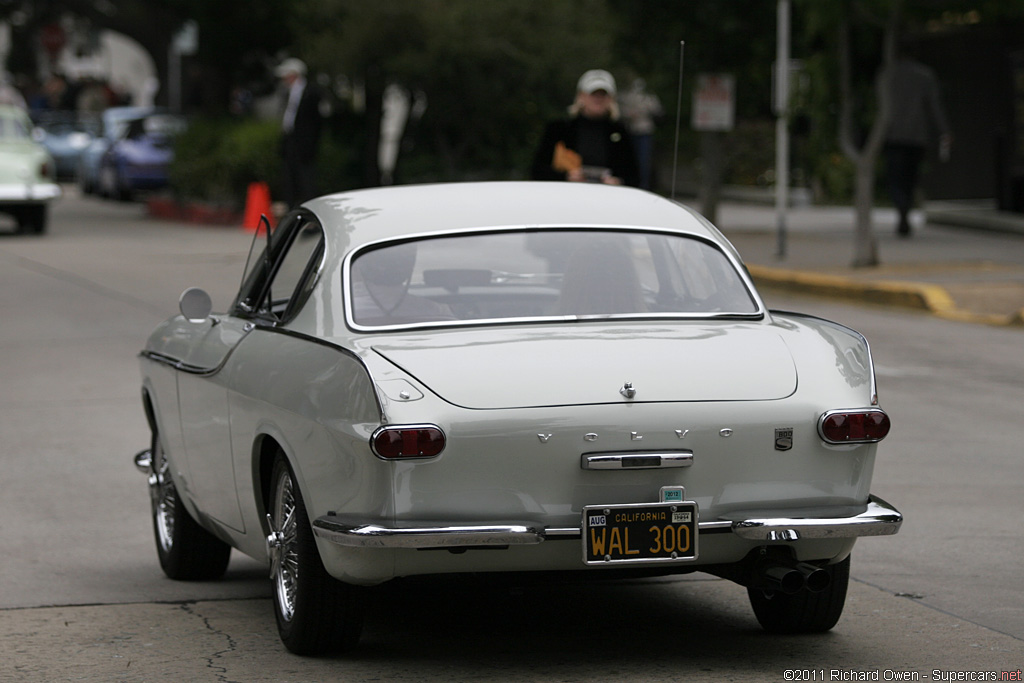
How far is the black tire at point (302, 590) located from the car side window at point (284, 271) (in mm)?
659

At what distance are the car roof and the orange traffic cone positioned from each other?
61.6 feet

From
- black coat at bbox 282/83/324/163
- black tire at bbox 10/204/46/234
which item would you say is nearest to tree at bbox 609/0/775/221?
black coat at bbox 282/83/324/163

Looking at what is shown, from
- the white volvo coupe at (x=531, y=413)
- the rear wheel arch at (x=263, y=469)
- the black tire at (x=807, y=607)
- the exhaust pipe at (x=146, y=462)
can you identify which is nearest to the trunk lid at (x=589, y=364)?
the white volvo coupe at (x=531, y=413)

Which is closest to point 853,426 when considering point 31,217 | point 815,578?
point 815,578

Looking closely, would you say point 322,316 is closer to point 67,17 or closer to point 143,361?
point 143,361

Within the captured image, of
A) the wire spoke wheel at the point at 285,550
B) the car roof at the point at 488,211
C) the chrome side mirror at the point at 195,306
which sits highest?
the car roof at the point at 488,211

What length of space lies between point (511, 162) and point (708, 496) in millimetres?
23756

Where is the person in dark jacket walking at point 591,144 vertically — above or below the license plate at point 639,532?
above

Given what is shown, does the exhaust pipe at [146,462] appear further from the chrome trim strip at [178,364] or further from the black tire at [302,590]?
the black tire at [302,590]

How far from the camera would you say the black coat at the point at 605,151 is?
39.0 ft

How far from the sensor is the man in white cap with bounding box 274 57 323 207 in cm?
2017

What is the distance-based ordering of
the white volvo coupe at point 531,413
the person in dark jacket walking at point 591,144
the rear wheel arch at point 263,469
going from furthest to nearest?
the person in dark jacket walking at point 591,144 → the rear wheel arch at point 263,469 → the white volvo coupe at point 531,413

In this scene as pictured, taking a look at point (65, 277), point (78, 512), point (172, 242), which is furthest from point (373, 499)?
point (172, 242)

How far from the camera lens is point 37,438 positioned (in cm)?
971
